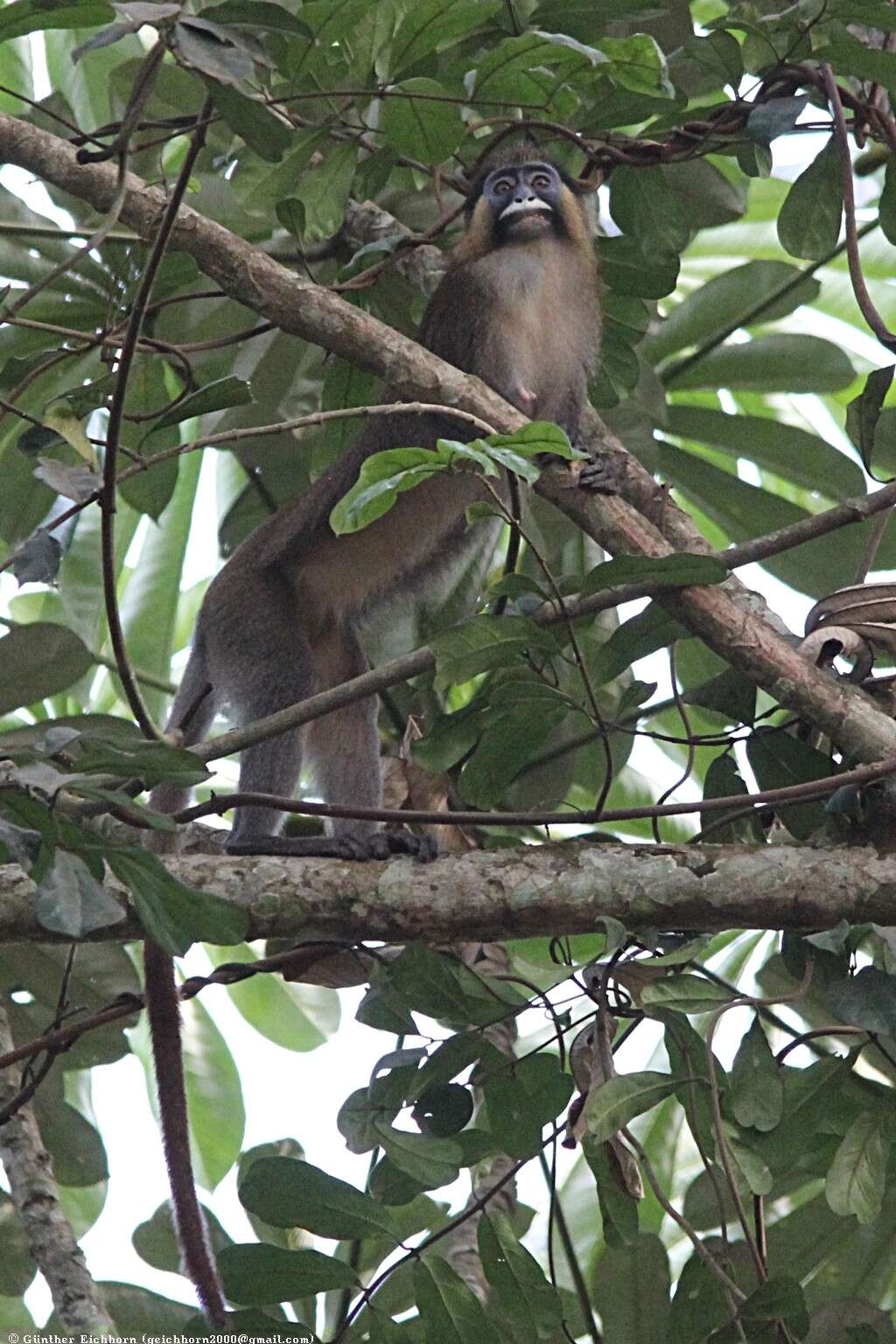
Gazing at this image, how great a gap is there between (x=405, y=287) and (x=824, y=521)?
1849mm

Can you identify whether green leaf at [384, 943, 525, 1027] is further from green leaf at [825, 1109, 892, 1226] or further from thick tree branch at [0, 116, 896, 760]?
thick tree branch at [0, 116, 896, 760]

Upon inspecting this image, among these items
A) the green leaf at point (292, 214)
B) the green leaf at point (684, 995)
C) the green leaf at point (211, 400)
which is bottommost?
the green leaf at point (684, 995)

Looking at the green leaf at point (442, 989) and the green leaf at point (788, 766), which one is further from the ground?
the green leaf at point (788, 766)

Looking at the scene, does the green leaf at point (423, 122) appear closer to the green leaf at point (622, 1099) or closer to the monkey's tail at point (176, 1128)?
the monkey's tail at point (176, 1128)

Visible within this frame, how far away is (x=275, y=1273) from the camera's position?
9.05 feet

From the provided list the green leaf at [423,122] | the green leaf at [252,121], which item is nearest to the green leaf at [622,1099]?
the green leaf at [252,121]

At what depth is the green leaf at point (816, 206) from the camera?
359 centimetres

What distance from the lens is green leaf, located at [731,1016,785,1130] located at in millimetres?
2777

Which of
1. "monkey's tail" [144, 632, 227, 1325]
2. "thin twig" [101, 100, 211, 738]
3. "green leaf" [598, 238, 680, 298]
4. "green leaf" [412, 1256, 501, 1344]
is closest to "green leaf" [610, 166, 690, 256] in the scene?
"green leaf" [598, 238, 680, 298]

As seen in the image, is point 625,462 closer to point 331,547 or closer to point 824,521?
point 824,521

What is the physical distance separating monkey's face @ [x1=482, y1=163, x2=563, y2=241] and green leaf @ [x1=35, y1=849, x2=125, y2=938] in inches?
118

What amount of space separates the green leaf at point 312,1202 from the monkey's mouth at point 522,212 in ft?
9.76

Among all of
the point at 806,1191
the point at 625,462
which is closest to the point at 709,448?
the point at 625,462

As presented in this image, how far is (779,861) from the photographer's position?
289cm
